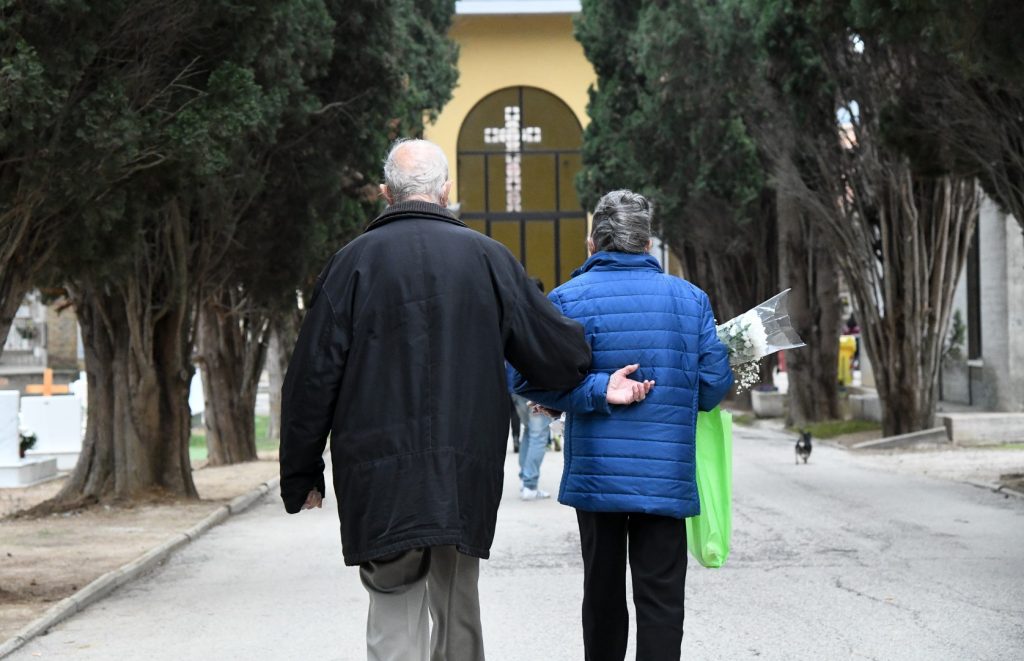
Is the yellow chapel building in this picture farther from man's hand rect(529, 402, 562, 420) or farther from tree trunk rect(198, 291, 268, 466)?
man's hand rect(529, 402, 562, 420)

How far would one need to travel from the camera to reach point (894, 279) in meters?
24.3

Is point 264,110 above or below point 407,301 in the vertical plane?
above

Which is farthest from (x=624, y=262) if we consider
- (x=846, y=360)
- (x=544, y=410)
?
(x=846, y=360)

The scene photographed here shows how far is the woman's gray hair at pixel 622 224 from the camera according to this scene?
5594 mm

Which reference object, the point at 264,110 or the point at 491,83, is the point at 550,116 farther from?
the point at 264,110

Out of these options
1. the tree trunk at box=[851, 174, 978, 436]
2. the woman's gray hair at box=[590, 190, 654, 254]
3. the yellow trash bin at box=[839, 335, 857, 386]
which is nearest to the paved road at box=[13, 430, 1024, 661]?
the woman's gray hair at box=[590, 190, 654, 254]

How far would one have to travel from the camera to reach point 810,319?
30.8 metres

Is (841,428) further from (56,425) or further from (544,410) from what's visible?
(544,410)

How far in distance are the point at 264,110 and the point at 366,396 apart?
31.1 ft

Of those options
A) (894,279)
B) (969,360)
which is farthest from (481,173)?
(894,279)

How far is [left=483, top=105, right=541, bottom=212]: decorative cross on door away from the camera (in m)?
58.4

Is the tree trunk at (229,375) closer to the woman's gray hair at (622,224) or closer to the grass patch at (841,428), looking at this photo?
the grass patch at (841,428)

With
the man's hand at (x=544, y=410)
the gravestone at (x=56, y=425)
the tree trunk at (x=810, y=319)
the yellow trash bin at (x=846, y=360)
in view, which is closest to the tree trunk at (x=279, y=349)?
the gravestone at (x=56, y=425)

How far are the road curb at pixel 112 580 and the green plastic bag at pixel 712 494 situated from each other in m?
4.17
